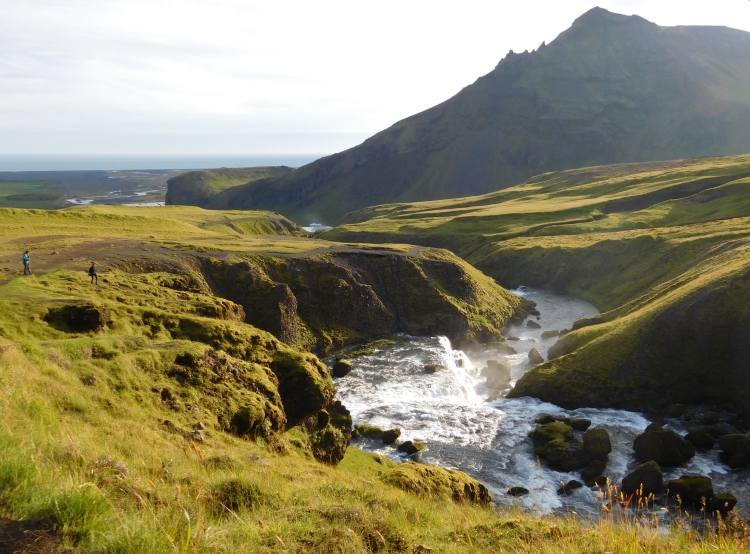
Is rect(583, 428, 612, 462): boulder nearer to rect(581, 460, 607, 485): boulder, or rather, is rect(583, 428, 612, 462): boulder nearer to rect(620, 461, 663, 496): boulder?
rect(581, 460, 607, 485): boulder

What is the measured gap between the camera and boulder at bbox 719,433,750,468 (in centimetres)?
4012

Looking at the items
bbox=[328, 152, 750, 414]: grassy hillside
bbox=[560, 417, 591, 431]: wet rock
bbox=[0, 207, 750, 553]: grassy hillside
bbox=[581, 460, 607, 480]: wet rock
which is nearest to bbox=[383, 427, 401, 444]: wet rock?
bbox=[0, 207, 750, 553]: grassy hillside

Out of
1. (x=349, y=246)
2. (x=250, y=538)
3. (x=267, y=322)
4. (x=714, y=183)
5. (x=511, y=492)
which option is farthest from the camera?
(x=714, y=183)

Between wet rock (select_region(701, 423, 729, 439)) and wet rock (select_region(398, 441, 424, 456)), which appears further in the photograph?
wet rock (select_region(701, 423, 729, 439))

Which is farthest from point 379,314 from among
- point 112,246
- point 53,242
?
point 53,242

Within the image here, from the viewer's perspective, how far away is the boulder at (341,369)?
198 ft

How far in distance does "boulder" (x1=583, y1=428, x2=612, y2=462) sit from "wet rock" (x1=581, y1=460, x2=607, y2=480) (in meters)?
1.01

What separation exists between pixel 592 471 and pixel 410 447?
45.6 feet

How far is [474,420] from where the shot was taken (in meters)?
50.5

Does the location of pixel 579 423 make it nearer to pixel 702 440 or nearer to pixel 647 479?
pixel 702 440

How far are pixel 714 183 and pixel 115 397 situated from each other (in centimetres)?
16329

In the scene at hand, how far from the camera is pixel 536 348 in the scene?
72.6 metres

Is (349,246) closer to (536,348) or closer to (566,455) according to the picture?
(536,348)

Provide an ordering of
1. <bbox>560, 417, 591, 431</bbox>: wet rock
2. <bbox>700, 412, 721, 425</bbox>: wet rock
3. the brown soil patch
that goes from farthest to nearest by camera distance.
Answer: <bbox>560, 417, 591, 431</bbox>: wet rock → <bbox>700, 412, 721, 425</bbox>: wet rock → the brown soil patch
